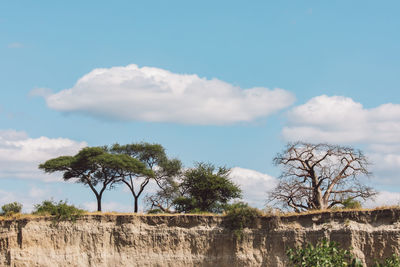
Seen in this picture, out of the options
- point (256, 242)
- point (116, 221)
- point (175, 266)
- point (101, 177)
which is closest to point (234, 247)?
point (256, 242)

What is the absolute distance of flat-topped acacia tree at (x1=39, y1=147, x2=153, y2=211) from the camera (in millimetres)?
52812

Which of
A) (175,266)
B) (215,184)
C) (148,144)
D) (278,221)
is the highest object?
(148,144)

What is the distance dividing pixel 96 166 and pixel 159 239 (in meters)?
22.6

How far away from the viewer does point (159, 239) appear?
33000 mm

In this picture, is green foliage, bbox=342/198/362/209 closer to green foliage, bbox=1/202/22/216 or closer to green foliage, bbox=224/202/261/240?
green foliage, bbox=224/202/261/240

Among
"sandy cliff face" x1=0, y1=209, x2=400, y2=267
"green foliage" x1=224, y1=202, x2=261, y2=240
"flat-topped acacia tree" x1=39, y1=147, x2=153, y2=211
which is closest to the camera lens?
"sandy cliff face" x1=0, y1=209, x2=400, y2=267

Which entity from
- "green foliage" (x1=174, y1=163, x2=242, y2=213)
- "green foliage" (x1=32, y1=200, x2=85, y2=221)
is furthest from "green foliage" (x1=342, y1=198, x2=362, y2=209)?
"green foliage" (x1=32, y1=200, x2=85, y2=221)

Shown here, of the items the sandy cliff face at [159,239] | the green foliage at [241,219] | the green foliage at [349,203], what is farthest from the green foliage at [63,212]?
the green foliage at [349,203]

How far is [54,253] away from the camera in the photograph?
109 feet

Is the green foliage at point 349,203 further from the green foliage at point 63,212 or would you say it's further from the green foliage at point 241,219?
the green foliage at point 63,212

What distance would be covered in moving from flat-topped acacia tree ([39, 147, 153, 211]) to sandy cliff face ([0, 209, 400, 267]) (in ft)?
61.2

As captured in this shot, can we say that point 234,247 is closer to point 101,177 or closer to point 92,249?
point 92,249

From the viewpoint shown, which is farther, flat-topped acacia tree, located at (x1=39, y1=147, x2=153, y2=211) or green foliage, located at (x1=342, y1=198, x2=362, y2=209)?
flat-topped acacia tree, located at (x1=39, y1=147, x2=153, y2=211)

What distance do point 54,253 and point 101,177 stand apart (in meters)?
22.0
